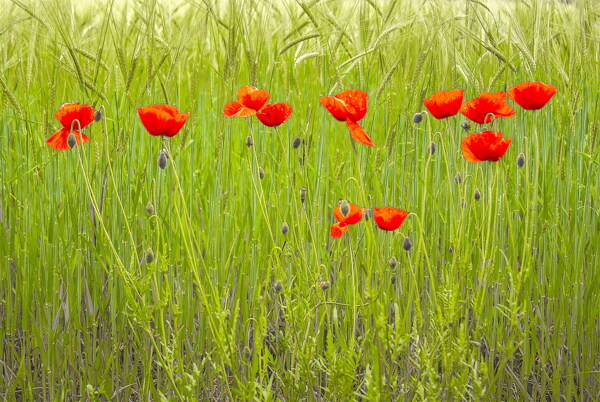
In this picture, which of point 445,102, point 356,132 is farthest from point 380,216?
point 445,102

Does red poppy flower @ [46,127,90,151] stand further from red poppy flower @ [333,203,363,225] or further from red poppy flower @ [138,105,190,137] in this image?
red poppy flower @ [333,203,363,225]

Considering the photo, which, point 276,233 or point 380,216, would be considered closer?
point 380,216

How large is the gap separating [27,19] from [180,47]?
352 mm

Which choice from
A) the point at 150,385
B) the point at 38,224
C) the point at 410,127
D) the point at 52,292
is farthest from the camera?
the point at 410,127

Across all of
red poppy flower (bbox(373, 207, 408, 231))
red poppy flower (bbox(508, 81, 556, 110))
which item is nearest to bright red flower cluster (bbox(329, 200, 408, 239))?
red poppy flower (bbox(373, 207, 408, 231))

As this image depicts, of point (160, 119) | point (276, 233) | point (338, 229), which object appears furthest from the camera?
point (276, 233)

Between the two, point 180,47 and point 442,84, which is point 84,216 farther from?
point 442,84

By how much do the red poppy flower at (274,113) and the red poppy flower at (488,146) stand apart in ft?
0.97

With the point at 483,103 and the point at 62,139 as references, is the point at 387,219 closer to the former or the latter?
the point at 483,103

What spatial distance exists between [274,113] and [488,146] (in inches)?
13.6

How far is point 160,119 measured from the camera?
1020 mm

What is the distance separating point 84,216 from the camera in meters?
1.38

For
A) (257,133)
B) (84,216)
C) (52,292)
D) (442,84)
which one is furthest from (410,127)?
(52,292)

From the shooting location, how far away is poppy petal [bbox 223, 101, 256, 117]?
1114 millimetres
